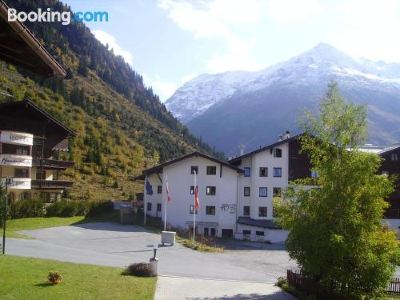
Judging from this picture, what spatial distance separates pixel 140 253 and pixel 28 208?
63.1 ft

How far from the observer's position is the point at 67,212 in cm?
5634

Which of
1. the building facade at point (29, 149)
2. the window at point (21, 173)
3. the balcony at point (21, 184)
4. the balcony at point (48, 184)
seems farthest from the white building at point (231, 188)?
the window at point (21, 173)

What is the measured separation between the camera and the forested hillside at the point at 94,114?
86.8m

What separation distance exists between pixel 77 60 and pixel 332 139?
142236mm

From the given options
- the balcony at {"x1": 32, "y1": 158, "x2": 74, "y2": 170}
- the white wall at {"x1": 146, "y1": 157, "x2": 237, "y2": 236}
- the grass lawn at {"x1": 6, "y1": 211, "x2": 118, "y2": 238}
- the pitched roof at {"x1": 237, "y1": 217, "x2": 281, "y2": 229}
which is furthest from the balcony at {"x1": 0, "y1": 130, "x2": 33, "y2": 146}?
the pitched roof at {"x1": 237, "y1": 217, "x2": 281, "y2": 229}

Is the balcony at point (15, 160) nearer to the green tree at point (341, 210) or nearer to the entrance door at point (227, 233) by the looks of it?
the entrance door at point (227, 233)

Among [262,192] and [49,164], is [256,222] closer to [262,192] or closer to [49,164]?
[262,192]

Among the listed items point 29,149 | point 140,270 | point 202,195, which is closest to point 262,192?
point 202,195

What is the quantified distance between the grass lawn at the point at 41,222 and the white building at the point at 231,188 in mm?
5718

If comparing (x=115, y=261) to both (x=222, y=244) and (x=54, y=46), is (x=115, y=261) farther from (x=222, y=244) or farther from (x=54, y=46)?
(x=54, y=46)

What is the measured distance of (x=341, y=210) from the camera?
2531cm

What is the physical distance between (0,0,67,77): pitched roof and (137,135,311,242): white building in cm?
4963

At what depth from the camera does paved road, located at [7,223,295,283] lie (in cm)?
3216

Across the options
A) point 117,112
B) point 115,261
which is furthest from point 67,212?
point 117,112
